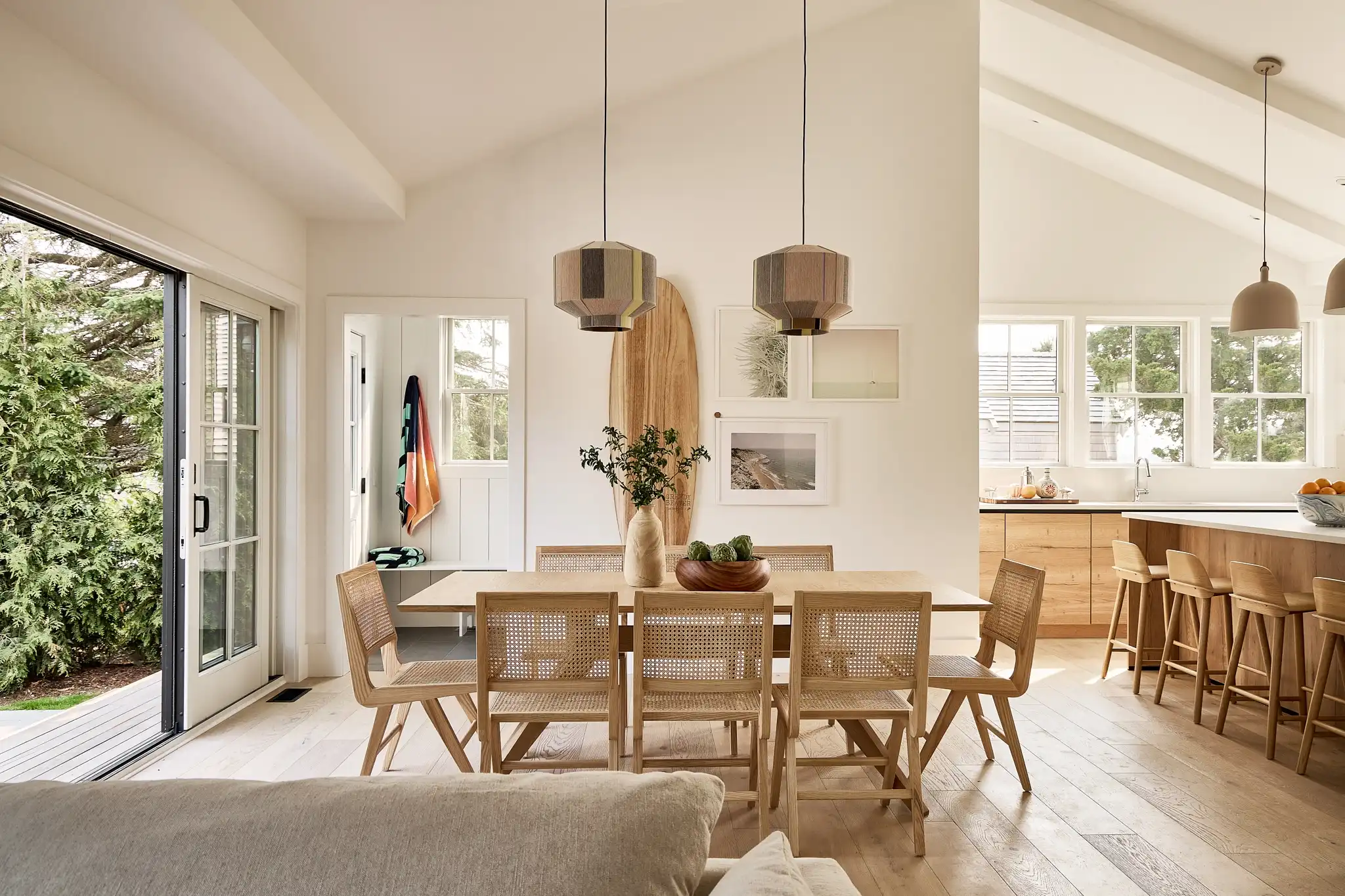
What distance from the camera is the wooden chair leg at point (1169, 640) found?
13.6ft

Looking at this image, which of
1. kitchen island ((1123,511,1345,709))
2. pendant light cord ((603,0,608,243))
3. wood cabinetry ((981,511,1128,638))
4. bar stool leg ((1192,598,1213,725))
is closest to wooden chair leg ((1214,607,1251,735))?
bar stool leg ((1192,598,1213,725))

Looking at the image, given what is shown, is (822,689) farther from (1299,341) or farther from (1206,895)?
(1299,341)

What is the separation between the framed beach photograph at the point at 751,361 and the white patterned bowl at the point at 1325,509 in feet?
8.45

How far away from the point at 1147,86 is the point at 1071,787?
420 cm

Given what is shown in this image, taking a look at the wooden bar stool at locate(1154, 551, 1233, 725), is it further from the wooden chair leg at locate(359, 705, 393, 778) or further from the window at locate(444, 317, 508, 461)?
the window at locate(444, 317, 508, 461)

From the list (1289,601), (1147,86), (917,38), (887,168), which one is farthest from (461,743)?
(1147,86)

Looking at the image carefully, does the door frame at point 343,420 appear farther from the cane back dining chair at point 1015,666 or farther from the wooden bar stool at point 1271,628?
the wooden bar stool at point 1271,628

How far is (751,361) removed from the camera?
4.83m

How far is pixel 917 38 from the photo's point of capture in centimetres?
490

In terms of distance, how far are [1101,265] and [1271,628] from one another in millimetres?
3524

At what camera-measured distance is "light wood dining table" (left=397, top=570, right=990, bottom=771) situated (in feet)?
9.21

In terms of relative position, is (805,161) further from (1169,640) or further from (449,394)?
(1169,640)

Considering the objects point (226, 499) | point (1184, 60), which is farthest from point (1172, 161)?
point (226, 499)

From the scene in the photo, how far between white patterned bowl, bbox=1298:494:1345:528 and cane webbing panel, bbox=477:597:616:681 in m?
3.46
